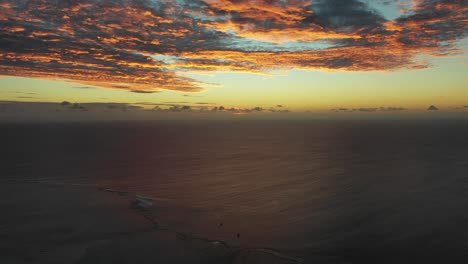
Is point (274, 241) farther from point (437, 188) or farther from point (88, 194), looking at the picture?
point (437, 188)

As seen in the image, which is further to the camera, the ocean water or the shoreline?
the ocean water

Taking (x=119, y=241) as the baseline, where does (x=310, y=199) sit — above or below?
above

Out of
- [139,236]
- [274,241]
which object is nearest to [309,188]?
[274,241]

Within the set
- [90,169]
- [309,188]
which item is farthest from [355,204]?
[90,169]

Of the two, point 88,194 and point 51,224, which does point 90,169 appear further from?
point 51,224

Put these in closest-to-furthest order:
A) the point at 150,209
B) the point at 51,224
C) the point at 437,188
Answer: the point at 51,224 → the point at 150,209 → the point at 437,188

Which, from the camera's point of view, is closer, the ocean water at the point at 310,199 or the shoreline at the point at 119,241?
the shoreline at the point at 119,241

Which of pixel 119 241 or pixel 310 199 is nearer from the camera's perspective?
pixel 119 241

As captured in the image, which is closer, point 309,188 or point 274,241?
point 274,241

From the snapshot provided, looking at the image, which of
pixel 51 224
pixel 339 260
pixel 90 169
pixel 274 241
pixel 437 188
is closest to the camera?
pixel 339 260
